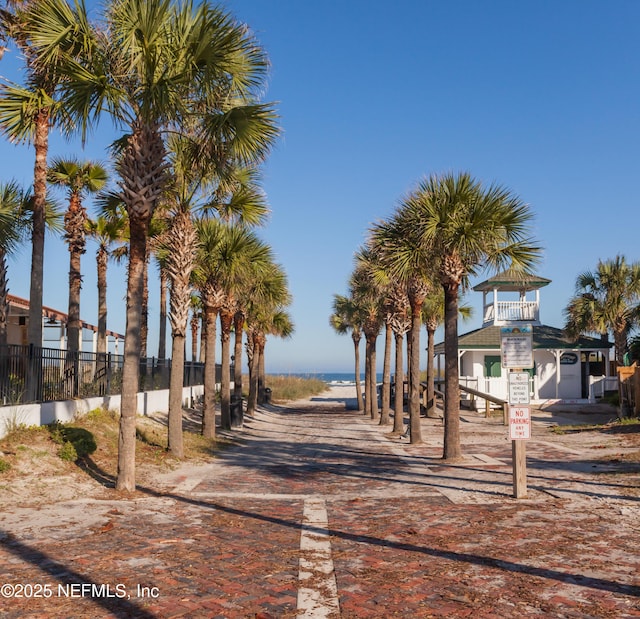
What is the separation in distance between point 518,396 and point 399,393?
13.2m

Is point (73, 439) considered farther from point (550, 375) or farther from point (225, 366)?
point (550, 375)

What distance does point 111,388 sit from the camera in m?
19.5

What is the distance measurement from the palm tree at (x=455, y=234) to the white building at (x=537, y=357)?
1796 centimetres

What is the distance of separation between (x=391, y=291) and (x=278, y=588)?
18792mm

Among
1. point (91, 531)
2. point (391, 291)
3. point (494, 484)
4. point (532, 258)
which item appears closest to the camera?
point (91, 531)

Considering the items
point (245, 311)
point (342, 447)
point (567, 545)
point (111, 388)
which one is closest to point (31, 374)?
point (111, 388)

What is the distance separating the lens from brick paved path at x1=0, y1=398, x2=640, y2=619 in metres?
5.72

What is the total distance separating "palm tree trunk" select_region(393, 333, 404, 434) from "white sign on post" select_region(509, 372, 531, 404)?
1253cm

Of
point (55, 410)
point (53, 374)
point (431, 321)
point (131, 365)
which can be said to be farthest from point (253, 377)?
point (131, 365)

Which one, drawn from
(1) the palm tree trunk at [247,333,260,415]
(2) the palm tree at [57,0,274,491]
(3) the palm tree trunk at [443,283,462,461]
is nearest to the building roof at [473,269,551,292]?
(1) the palm tree trunk at [247,333,260,415]

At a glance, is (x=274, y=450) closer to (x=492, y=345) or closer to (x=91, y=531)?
(x=91, y=531)

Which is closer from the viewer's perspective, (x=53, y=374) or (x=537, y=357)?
(x=53, y=374)

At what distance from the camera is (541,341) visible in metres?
34.6

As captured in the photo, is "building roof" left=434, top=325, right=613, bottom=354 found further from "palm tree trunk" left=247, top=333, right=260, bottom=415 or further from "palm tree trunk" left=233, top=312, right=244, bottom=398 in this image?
"palm tree trunk" left=233, top=312, right=244, bottom=398
